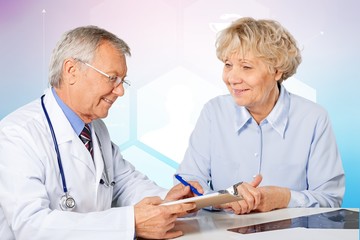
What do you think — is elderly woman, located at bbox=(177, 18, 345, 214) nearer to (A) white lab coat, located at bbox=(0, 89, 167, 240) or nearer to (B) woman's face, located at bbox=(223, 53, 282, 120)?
(B) woman's face, located at bbox=(223, 53, 282, 120)

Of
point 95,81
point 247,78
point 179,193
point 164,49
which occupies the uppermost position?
point 164,49

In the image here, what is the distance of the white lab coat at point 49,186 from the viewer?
1668mm

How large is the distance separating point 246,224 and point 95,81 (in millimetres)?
683

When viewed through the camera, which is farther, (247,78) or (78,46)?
(247,78)

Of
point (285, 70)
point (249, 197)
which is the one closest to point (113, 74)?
point (249, 197)

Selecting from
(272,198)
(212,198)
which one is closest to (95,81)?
(212,198)

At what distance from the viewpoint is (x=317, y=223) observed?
185 centimetres

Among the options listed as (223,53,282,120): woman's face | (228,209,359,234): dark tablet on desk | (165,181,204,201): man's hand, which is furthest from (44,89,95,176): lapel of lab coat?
(223,53,282,120): woman's face

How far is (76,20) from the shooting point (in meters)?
4.23

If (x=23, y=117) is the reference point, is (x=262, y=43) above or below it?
above

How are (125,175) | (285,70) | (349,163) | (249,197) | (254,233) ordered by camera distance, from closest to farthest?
(254,233) → (249,197) → (125,175) → (285,70) → (349,163)

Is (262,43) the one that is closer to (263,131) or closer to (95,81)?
(263,131)

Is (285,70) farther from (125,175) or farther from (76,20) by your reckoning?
(76,20)

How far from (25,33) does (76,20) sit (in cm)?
37
